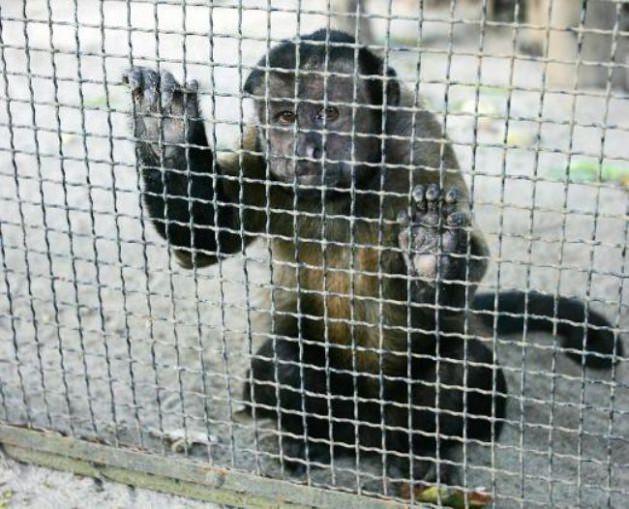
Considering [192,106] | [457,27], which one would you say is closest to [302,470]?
[192,106]

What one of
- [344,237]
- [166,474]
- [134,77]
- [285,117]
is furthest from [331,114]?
[166,474]

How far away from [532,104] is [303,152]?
15.7ft

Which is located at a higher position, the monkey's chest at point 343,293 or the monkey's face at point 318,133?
the monkey's face at point 318,133

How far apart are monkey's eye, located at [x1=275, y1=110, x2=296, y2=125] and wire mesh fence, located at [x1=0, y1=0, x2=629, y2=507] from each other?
0.01m

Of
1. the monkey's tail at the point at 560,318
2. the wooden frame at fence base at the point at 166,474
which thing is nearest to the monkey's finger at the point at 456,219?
the wooden frame at fence base at the point at 166,474

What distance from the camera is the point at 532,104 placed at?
7637 millimetres

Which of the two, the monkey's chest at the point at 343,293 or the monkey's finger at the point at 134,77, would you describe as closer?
the monkey's finger at the point at 134,77

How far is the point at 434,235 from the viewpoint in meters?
3.01

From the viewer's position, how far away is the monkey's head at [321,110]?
3.25 metres

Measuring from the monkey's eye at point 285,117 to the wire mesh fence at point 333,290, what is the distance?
0.01 meters

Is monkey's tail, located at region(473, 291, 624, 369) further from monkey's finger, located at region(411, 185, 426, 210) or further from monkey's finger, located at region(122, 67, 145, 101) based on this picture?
monkey's finger, located at region(122, 67, 145, 101)

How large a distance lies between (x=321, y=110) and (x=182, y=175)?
513 millimetres

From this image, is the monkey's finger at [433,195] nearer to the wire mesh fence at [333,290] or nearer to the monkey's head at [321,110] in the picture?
the wire mesh fence at [333,290]

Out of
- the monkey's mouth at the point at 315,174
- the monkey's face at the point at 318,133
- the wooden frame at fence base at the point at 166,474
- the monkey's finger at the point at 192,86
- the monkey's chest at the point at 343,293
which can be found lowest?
the wooden frame at fence base at the point at 166,474
